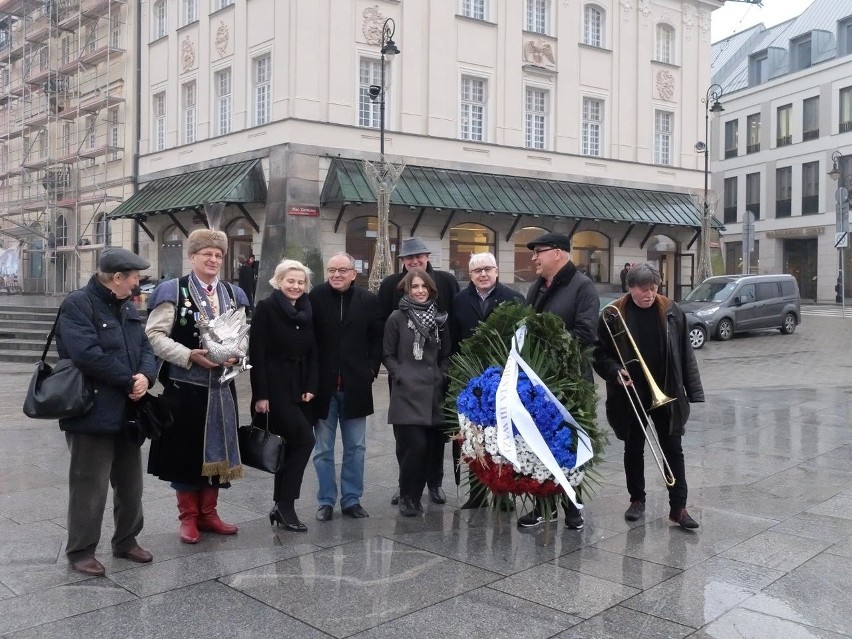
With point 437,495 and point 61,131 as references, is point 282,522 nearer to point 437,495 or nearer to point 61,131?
point 437,495

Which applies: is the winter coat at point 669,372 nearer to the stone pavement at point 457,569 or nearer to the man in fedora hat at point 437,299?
the stone pavement at point 457,569

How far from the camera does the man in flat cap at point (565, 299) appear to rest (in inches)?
223

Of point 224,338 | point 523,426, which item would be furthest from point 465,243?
point 224,338

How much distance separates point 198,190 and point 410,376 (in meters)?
20.1

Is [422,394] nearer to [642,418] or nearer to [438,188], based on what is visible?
[642,418]

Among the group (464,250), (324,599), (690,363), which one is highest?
(464,250)

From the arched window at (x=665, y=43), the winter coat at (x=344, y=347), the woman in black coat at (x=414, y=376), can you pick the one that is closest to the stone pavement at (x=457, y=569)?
the woman in black coat at (x=414, y=376)

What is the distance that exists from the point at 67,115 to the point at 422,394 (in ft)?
100

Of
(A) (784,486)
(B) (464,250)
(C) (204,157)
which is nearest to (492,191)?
(B) (464,250)

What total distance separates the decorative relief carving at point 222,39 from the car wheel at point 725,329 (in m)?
15.9

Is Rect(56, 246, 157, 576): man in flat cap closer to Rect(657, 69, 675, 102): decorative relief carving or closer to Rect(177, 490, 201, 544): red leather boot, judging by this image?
Rect(177, 490, 201, 544): red leather boot

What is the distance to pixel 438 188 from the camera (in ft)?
80.2

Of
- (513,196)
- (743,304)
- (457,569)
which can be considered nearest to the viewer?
(457,569)

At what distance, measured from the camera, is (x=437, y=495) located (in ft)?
20.8
